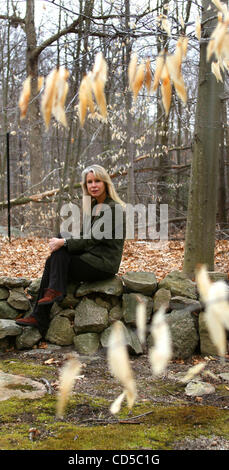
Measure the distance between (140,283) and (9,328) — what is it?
4.08 ft

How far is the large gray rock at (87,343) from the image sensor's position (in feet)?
11.6

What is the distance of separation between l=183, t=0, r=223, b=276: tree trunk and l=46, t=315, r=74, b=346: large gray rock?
1587mm

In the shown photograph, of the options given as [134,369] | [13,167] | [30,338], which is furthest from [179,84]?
[13,167]

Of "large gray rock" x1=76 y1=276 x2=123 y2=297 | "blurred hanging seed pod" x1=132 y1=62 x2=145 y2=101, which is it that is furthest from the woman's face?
"blurred hanging seed pod" x1=132 y1=62 x2=145 y2=101

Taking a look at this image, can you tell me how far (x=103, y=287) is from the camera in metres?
3.71

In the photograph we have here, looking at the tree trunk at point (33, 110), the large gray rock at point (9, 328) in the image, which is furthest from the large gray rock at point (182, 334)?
the tree trunk at point (33, 110)

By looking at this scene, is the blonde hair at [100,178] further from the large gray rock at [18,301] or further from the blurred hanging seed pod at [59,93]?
the blurred hanging seed pod at [59,93]

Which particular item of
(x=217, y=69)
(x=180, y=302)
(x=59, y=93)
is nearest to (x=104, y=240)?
(x=180, y=302)

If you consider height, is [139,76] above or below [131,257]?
above

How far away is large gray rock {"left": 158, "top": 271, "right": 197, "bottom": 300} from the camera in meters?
3.73

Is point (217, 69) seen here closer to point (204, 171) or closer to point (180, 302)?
point (180, 302)

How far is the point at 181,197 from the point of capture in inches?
448

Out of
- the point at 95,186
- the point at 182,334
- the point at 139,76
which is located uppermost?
the point at 139,76

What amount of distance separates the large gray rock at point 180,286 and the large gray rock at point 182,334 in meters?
0.22
